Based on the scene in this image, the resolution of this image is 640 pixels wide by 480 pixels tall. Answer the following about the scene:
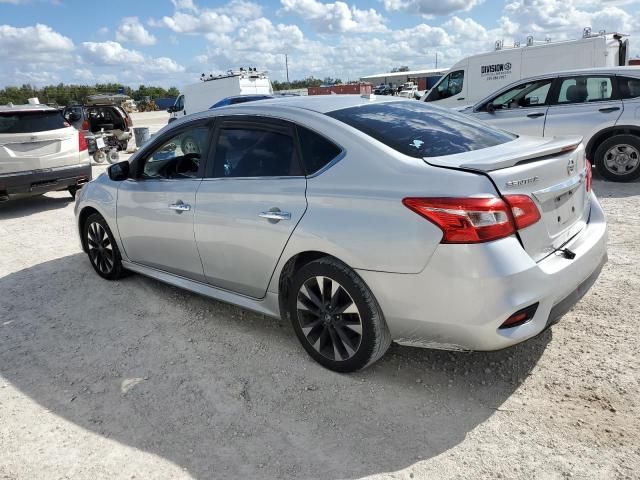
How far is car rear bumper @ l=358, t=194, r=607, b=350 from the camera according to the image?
2.46 metres

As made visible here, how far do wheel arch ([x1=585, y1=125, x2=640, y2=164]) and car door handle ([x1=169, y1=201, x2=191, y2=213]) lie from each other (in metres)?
6.53

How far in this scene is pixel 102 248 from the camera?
4.97m

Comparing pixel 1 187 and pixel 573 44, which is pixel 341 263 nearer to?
pixel 1 187

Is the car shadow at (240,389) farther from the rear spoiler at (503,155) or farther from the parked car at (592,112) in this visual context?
the parked car at (592,112)

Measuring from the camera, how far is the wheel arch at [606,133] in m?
7.58

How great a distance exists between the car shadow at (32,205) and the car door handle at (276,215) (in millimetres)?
6618

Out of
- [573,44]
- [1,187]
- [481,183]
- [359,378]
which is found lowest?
[359,378]

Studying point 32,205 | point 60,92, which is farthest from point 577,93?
point 60,92

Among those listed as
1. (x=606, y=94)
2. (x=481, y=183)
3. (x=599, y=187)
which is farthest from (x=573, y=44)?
(x=481, y=183)

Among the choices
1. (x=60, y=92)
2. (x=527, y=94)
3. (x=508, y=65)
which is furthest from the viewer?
(x=60, y=92)

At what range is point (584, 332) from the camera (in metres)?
3.45

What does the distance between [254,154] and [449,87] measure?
1235cm

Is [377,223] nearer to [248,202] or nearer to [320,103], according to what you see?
[248,202]

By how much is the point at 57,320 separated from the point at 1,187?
4.60 metres
